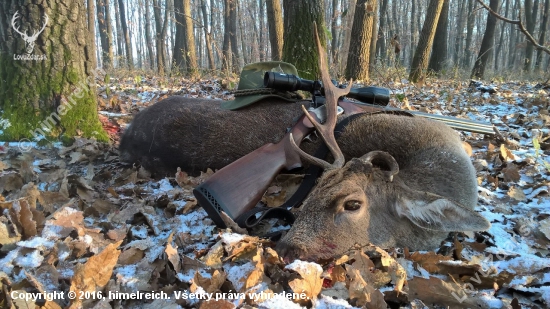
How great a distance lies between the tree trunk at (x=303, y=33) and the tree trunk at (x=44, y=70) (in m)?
3.72

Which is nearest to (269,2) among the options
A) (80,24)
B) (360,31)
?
(360,31)

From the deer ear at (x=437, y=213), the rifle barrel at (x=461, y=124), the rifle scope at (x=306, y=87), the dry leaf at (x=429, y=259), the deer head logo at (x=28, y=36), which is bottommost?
the dry leaf at (x=429, y=259)

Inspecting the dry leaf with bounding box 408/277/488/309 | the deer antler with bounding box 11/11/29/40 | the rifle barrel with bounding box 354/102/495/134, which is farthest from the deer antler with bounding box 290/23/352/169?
the deer antler with bounding box 11/11/29/40

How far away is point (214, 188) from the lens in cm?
295

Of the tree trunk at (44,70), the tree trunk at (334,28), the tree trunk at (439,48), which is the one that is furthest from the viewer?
the tree trunk at (439,48)

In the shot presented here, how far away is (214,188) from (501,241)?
6.97ft

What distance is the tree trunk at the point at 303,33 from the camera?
7359mm

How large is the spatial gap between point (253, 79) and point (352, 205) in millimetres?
2498

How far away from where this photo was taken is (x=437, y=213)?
2.74 metres

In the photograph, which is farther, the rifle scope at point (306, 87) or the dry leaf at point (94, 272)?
the rifle scope at point (306, 87)

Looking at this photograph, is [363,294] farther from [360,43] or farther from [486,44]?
[486,44]

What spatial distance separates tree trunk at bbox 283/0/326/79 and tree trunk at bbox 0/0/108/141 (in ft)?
12.2

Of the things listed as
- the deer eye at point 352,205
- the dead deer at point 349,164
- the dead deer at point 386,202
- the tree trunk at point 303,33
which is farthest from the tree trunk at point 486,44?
the deer eye at point 352,205

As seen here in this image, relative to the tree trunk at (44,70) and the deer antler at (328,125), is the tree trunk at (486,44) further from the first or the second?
the tree trunk at (44,70)
